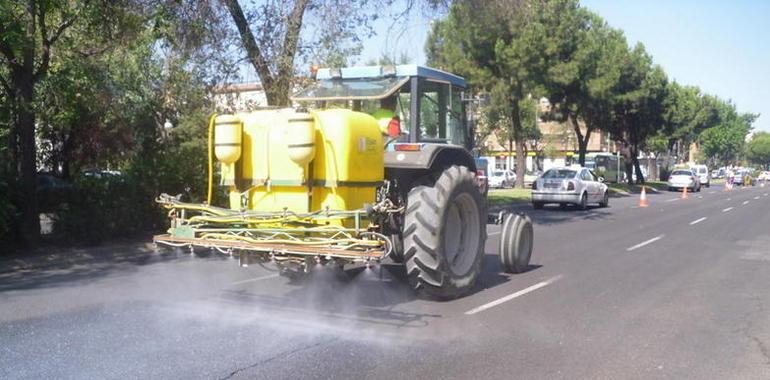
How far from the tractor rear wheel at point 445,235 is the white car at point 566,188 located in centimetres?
1708

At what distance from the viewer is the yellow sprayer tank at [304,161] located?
720 cm

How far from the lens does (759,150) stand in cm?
13838

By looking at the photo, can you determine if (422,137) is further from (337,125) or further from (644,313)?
(644,313)

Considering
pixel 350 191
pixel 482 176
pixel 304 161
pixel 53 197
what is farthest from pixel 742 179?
pixel 304 161

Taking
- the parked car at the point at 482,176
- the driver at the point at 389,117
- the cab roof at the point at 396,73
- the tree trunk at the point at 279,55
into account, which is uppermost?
the tree trunk at the point at 279,55

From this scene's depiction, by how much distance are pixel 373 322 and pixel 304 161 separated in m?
1.75

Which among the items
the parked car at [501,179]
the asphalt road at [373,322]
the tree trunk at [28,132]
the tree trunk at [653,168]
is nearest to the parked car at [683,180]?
the parked car at [501,179]

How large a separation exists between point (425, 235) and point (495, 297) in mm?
1551

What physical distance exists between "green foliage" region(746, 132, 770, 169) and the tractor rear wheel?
14456 centimetres

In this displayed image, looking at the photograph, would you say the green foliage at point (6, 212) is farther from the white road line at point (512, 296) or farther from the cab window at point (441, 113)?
the white road line at point (512, 296)

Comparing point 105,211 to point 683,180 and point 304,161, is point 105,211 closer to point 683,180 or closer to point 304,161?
point 304,161

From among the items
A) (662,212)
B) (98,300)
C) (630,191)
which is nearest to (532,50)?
(662,212)

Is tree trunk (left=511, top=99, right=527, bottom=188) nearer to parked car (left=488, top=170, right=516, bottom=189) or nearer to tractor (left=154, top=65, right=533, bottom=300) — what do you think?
parked car (left=488, top=170, right=516, bottom=189)

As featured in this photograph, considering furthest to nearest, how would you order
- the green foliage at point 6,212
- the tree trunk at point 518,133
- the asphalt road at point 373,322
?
the tree trunk at point 518,133 → the green foliage at point 6,212 → the asphalt road at point 373,322
